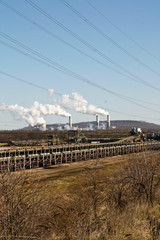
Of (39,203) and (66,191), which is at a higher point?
(39,203)

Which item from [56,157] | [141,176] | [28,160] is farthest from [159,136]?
[141,176]

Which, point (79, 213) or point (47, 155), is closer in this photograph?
point (79, 213)

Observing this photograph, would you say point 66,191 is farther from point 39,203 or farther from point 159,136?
point 159,136

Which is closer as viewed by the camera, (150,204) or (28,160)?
(150,204)

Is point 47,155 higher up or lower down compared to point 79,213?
lower down

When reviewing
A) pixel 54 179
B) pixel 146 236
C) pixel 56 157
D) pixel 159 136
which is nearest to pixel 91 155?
pixel 56 157

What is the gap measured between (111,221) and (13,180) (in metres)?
4.81

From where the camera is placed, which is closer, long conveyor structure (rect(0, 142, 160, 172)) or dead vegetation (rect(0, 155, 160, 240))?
dead vegetation (rect(0, 155, 160, 240))

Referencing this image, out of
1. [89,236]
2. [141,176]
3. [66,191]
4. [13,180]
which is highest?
[13,180]

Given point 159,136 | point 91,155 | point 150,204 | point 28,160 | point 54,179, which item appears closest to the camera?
point 150,204

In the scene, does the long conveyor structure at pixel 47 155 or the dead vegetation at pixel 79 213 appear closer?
the dead vegetation at pixel 79 213

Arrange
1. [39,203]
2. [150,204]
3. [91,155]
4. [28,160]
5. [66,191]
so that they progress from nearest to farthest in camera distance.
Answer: [39,203] → [150,204] → [66,191] → [28,160] → [91,155]

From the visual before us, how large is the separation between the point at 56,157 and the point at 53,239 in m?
38.8

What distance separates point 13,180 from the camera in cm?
859
